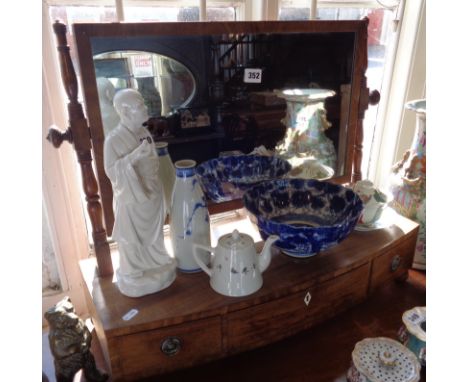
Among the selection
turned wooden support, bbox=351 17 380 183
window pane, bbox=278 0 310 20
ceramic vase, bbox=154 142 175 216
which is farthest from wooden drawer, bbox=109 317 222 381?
window pane, bbox=278 0 310 20

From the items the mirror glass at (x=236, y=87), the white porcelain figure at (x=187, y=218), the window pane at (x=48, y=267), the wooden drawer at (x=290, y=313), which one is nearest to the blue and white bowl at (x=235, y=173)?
the mirror glass at (x=236, y=87)

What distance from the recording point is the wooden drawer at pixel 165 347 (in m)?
0.62

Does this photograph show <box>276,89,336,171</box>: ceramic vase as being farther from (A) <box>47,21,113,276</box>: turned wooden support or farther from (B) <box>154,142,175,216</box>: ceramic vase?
(A) <box>47,21,113,276</box>: turned wooden support

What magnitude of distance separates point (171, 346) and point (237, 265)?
0.56 feet

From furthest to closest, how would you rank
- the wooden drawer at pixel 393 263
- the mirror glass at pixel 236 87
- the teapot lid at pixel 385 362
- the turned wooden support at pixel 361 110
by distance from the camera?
the turned wooden support at pixel 361 110
the wooden drawer at pixel 393 263
the mirror glass at pixel 236 87
the teapot lid at pixel 385 362

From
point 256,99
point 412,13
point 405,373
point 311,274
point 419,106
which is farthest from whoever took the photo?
point 412,13

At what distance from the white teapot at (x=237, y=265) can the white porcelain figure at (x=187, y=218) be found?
0.15ft

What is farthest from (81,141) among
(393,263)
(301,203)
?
(393,263)

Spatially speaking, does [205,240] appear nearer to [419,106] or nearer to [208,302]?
[208,302]

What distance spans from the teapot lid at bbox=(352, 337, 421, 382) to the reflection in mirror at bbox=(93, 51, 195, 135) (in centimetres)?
56

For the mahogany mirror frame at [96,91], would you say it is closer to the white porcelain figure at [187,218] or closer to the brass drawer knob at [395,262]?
the white porcelain figure at [187,218]

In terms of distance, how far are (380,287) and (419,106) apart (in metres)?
0.46

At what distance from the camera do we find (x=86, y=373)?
25.6 inches

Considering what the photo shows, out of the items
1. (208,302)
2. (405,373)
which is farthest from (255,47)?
(405,373)
